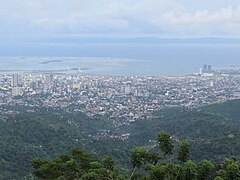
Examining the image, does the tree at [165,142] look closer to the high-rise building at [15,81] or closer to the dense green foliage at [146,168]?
the dense green foliage at [146,168]

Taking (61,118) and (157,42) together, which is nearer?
(61,118)

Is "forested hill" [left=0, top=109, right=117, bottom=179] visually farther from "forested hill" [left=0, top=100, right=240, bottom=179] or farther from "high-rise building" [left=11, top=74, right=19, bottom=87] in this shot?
"high-rise building" [left=11, top=74, right=19, bottom=87]

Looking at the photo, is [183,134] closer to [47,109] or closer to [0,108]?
[47,109]

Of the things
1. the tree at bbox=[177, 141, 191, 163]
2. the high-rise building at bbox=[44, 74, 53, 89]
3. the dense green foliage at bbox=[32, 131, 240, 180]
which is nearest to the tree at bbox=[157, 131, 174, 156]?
the dense green foliage at bbox=[32, 131, 240, 180]

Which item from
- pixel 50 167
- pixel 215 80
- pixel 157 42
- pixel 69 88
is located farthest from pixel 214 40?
pixel 50 167

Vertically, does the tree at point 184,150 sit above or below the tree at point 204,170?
above

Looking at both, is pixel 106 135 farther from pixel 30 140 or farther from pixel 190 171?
pixel 190 171

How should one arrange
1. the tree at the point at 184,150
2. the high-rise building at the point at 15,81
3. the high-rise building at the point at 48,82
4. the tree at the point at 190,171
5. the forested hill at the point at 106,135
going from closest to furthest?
the tree at the point at 190,171, the tree at the point at 184,150, the forested hill at the point at 106,135, the high-rise building at the point at 48,82, the high-rise building at the point at 15,81

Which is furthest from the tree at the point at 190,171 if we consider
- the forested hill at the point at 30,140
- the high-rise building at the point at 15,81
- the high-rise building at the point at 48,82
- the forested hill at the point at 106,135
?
the high-rise building at the point at 15,81

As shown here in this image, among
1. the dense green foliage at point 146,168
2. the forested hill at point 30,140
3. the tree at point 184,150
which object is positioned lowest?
the forested hill at point 30,140

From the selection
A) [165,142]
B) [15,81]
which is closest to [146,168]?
[165,142]
